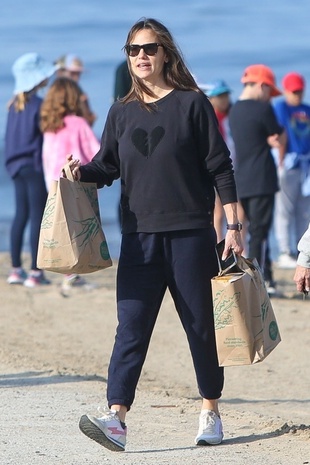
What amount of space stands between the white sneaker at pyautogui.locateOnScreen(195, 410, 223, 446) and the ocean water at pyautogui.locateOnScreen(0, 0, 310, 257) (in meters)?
18.5

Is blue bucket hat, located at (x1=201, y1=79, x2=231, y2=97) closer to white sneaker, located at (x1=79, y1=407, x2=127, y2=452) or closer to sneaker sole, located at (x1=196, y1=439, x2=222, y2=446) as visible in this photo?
sneaker sole, located at (x1=196, y1=439, x2=222, y2=446)

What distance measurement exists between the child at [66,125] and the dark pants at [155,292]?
433 cm

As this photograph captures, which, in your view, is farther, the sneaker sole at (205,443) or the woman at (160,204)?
the sneaker sole at (205,443)

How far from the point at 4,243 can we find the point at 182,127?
1041 cm

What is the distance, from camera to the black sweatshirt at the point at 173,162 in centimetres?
528

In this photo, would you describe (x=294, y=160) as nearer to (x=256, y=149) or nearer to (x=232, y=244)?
(x=256, y=149)

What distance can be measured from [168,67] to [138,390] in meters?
2.13

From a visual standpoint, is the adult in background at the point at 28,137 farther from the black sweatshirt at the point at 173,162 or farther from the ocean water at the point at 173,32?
the ocean water at the point at 173,32

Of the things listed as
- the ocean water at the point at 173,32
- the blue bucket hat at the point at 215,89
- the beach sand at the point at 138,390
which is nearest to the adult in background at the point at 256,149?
the beach sand at the point at 138,390

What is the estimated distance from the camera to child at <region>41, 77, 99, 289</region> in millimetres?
9680

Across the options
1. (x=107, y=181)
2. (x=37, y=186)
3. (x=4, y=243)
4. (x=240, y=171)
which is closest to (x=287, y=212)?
(x=240, y=171)

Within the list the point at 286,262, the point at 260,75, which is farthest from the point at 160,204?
the point at 286,262

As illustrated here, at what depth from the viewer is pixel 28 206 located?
34.8 ft

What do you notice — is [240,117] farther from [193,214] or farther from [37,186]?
[193,214]
